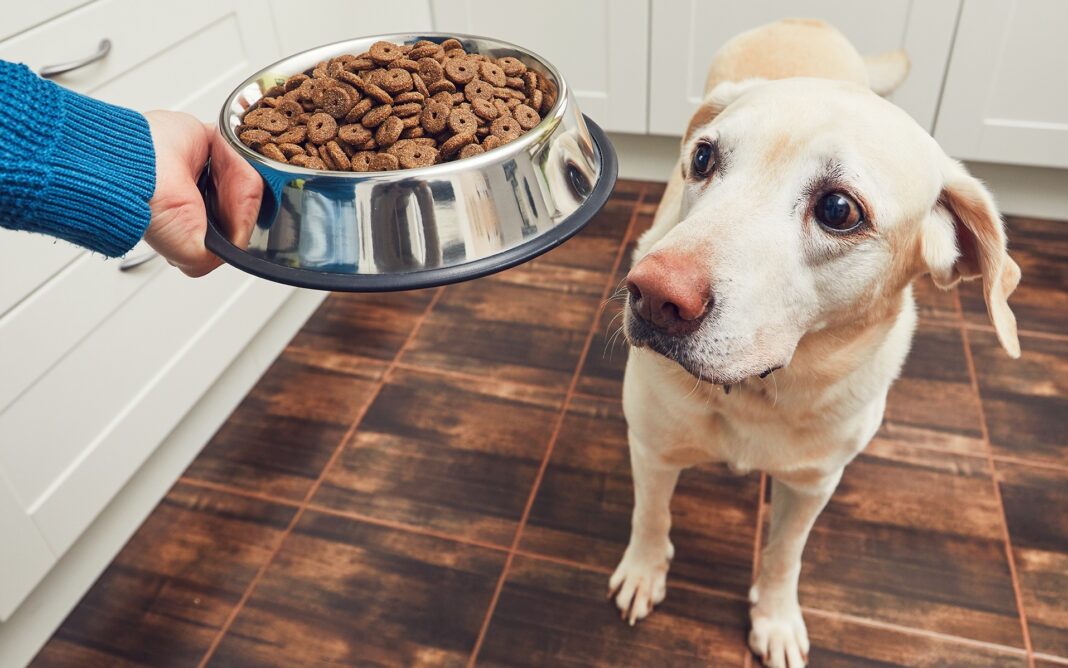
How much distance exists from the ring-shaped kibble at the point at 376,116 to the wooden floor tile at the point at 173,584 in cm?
111

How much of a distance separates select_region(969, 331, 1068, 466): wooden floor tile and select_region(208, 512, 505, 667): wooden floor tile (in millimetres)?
1255

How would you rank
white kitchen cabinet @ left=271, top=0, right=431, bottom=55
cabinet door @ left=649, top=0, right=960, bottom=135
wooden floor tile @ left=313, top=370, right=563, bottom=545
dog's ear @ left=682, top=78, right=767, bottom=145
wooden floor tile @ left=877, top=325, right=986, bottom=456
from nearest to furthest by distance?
dog's ear @ left=682, top=78, right=767, bottom=145 < wooden floor tile @ left=313, top=370, right=563, bottom=545 < wooden floor tile @ left=877, top=325, right=986, bottom=456 < white kitchen cabinet @ left=271, top=0, right=431, bottom=55 < cabinet door @ left=649, top=0, right=960, bottom=135

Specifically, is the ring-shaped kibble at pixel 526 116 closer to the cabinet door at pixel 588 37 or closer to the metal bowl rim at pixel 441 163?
the metal bowl rim at pixel 441 163

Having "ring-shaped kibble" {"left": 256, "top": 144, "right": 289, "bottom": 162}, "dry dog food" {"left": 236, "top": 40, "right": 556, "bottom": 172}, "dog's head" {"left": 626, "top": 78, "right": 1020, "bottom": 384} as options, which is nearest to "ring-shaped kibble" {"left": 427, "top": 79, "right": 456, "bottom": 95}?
"dry dog food" {"left": 236, "top": 40, "right": 556, "bottom": 172}

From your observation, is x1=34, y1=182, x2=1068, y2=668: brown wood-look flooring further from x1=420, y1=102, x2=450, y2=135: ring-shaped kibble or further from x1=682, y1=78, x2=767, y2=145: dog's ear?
x1=420, y1=102, x2=450, y2=135: ring-shaped kibble

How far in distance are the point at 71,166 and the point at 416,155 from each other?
40 cm

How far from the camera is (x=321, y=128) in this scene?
1.04 metres

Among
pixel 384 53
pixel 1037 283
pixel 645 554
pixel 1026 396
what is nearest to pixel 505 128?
pixel 384 53

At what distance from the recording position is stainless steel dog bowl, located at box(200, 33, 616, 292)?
0.94 m

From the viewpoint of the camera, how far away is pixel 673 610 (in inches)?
64.1

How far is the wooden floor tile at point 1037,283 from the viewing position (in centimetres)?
226

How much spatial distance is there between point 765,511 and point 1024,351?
0.94m

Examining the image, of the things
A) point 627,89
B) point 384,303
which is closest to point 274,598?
point 384,303

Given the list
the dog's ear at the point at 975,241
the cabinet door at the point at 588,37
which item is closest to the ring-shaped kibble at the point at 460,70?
the dog's ear at the point at 975,241
